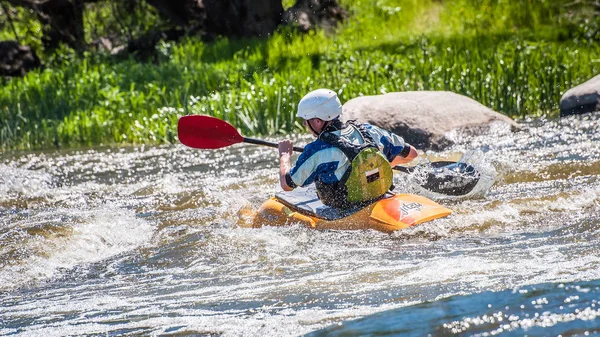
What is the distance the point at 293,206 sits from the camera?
620 cm

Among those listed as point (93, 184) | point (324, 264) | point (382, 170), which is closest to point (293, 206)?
point (382, 170)

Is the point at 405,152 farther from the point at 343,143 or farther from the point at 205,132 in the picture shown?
the point at 205,132

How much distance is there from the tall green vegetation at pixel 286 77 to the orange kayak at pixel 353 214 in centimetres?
488

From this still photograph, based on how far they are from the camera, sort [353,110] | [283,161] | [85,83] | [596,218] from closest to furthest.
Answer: [596,218]
[283,161]
[353,110]
[85,83]

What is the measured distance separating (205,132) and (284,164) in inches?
61.8

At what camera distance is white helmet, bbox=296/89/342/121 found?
18.6 feet

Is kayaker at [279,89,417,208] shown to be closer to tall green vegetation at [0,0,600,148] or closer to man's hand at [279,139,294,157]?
man's hand at [279,139,294,157]

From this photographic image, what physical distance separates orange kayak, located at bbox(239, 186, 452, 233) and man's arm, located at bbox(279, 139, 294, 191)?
0.26 m

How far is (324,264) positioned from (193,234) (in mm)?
1501

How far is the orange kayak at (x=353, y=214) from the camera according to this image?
18.4 ft

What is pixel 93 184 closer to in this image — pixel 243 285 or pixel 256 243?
pixel 256 243

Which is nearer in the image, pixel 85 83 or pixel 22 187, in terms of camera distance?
pixel 22 187

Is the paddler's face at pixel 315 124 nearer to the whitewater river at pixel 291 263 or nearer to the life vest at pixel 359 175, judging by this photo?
the life vest at pixel 359 175

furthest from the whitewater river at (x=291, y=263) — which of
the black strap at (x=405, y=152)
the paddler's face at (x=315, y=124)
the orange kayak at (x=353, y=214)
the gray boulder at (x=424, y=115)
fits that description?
the gray boulder at (x=424, y=115)
